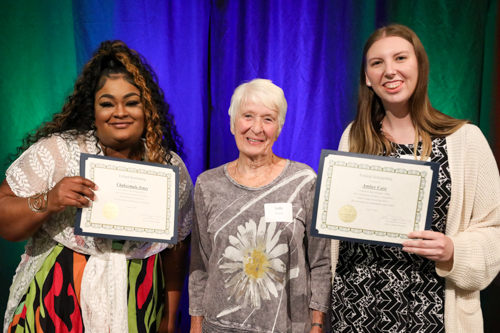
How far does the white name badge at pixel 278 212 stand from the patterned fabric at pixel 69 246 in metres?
0.67

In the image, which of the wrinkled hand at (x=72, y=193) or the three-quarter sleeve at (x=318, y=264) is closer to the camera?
the wrinkled hand at (x=72, y=193)

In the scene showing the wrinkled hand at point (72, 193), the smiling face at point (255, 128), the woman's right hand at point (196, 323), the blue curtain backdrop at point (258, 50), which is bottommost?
the woman's right hand at point (196, 323)

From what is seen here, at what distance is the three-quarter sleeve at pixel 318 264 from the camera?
1.75 m

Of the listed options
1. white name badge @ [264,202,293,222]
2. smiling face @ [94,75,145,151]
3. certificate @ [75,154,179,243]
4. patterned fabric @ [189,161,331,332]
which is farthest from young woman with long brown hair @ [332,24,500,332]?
smiling face @ [94,75,145,151]

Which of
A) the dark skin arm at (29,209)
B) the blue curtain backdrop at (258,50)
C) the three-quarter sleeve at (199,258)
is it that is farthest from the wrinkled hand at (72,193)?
the blue curtain backdrop at (258,50)

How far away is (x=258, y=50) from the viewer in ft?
8.39

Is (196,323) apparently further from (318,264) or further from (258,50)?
(258,50)

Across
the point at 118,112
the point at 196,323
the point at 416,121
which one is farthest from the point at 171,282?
the point at 416,121

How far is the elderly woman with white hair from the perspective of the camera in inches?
66.9

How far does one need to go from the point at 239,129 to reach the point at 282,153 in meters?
0.83

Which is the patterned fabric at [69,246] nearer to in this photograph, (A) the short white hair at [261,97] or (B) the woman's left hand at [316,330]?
(A) the short white hair at [261,97]

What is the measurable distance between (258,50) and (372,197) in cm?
137

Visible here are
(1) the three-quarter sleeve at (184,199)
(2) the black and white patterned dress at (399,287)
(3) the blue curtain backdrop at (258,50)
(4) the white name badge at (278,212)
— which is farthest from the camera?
(3) the blue curtain backdrop at (258,50)

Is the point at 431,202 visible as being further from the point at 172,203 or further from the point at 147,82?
the point at 147,82
